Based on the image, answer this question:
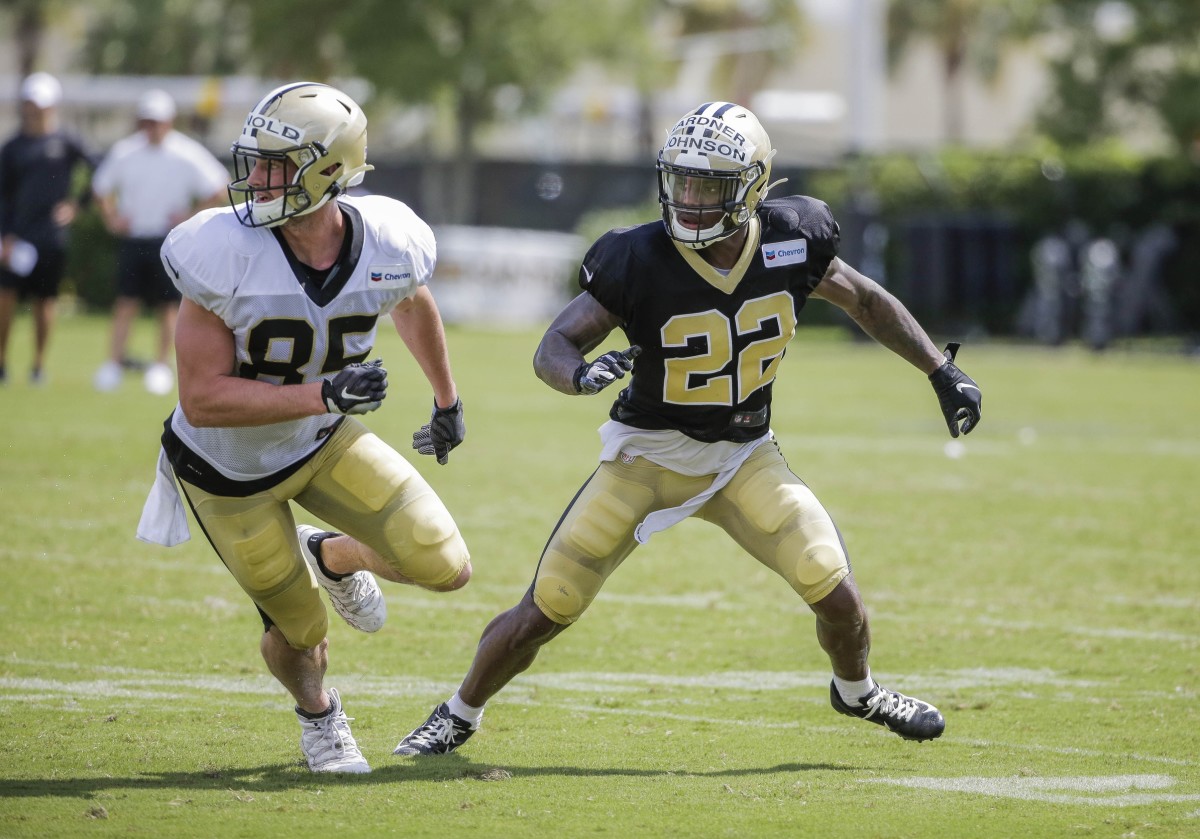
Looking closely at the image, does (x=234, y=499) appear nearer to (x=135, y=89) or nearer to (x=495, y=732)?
(x=495, y=732)

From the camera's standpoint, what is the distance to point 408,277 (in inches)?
192

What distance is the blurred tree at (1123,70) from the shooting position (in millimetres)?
30688

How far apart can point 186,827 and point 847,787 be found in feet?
5.65

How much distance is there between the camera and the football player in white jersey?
15.1 ft

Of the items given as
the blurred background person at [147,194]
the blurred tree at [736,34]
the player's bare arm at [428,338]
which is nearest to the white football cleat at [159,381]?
the blurred background person at [147,194]

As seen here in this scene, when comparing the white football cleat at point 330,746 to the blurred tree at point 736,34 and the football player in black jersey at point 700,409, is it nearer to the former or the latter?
the football player in black jersey at point 700,409

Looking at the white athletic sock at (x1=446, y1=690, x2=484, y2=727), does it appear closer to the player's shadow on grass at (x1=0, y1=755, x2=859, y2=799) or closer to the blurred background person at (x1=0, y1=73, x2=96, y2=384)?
the player's shadow on grass at (x1=0, y1=755, x2=859, y2=799)

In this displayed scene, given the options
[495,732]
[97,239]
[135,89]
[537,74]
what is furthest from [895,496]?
[135,89]

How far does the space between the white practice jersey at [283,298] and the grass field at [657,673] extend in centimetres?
89

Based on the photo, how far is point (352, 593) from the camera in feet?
17.1

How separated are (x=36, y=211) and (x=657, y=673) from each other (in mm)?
9259

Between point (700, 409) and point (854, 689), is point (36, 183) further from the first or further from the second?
point (854, 689)

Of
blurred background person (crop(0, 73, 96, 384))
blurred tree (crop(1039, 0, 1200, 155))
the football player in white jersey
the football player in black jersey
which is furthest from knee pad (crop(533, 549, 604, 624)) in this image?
blurred tree (crop(1039, 0, 1200, 155))

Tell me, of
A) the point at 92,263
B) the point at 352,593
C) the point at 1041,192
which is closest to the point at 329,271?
the point at 352,593
